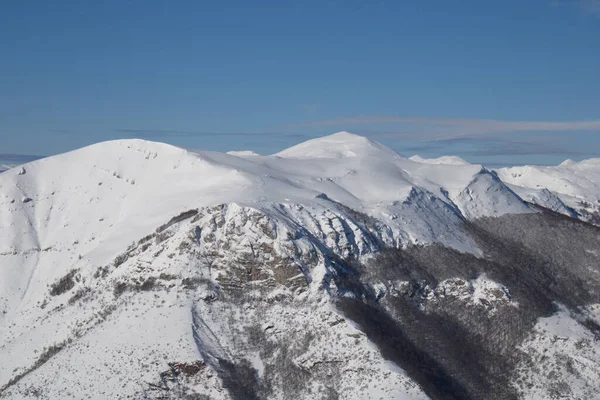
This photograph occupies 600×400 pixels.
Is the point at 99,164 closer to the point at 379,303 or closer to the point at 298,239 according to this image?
the point at 298,239

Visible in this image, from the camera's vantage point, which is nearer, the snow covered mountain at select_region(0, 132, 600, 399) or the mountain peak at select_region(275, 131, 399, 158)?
the snow covered mountain at select_region(0, 132, 600, 399)

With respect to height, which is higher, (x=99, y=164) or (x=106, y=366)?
(x=99, y=164)

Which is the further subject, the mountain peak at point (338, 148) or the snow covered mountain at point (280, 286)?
the mountain peak at point (338, 148)

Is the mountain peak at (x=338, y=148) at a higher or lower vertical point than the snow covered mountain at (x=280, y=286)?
higher

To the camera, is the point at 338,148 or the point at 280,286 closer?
the point at 280,286

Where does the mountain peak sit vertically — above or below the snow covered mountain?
above

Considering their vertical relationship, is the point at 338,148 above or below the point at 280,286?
above

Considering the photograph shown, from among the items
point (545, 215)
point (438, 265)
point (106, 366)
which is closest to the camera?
point (106, 366)

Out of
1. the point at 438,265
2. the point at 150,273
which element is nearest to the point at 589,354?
the point at 438,265
